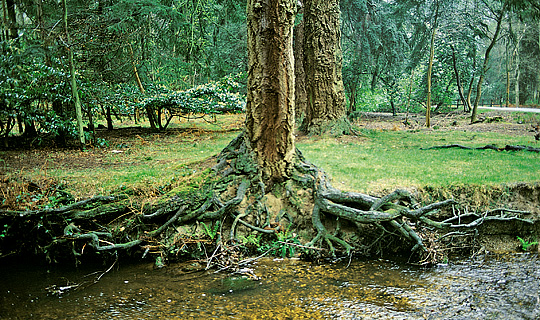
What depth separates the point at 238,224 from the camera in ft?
18.5

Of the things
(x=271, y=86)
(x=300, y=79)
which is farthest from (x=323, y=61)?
(x=271, y=86)

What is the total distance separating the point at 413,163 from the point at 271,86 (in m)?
3.61

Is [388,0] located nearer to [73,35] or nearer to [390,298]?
[73,35]

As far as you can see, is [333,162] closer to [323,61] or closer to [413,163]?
[413,163]

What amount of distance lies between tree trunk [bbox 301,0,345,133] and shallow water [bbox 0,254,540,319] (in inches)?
258

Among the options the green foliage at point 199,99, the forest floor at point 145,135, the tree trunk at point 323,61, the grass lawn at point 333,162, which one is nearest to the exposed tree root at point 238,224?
the grass lawn at point 333,162

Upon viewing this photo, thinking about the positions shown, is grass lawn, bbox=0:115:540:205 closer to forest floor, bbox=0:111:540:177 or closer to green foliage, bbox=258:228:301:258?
forest floor, bbox=0:111:540:177

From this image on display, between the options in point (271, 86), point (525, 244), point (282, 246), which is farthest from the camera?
point (271, 86)

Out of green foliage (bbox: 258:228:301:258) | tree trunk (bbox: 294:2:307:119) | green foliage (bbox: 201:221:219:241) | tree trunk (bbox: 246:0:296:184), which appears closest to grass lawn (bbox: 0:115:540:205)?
green foliage (bbox: 201:221:219:241)

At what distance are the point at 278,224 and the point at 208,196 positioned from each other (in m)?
1.12

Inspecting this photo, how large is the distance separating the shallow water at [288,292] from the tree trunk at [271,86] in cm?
177

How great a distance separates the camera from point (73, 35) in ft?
33.0

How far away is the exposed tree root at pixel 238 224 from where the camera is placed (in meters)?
5.30

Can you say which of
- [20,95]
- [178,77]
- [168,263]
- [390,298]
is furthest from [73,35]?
[390,298]
